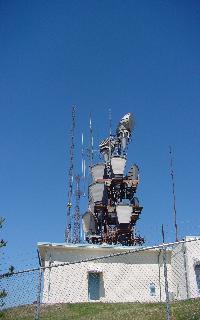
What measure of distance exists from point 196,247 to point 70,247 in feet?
23.9

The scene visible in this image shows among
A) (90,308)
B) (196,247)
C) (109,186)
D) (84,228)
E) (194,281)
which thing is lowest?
(90,308)

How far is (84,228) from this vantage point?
34250 millimetres

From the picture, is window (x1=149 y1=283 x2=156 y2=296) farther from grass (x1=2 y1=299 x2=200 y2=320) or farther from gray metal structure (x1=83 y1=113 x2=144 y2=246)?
gray metal structure (x1=83 y1=113 x2=144 y2=246)

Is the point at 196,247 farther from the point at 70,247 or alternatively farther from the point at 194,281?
the point at 70,247

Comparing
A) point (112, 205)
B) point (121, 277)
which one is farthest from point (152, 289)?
point (112, 205)

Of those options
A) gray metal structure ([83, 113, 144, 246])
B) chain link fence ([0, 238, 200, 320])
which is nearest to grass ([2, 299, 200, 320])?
chain link fence ([0, 238, 200, 320])

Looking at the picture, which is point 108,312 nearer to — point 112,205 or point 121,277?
point 121,277

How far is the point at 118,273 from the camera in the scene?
2577 centimetres

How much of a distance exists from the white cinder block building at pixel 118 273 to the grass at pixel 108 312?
326 centimetres

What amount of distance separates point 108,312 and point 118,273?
8.24 metres

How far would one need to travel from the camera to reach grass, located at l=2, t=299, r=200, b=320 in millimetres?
13961

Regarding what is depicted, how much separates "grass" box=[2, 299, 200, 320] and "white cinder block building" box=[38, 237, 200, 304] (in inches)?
128

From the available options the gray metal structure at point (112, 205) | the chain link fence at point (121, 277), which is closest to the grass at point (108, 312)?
the chain link fence at point (121, 277)

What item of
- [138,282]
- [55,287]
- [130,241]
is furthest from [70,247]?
[130,241]
